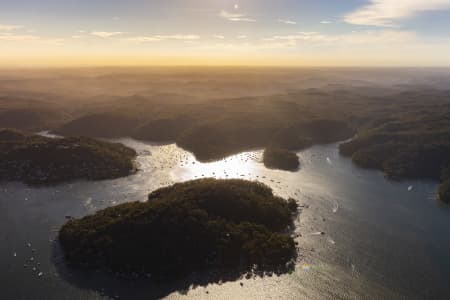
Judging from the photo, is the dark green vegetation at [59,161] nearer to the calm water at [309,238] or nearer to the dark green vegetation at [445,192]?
the calm water at [309,238]

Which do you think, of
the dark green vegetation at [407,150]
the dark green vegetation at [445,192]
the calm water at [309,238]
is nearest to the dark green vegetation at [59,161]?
the calm water at [309,238]

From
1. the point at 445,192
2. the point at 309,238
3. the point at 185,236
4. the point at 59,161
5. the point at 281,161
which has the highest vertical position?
the point at 185,236

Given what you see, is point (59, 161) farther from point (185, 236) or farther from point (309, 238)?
point (309, 238)

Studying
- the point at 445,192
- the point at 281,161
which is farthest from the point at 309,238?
the point at 281,161

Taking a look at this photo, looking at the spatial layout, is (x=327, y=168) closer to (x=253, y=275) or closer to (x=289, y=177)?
(x=289, y=177)

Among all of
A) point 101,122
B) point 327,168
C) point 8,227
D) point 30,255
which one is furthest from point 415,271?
point 101,122

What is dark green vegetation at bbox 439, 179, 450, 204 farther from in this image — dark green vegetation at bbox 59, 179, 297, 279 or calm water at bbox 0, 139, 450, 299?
dark green vegetation at bbox 59, 179, 297, 279
